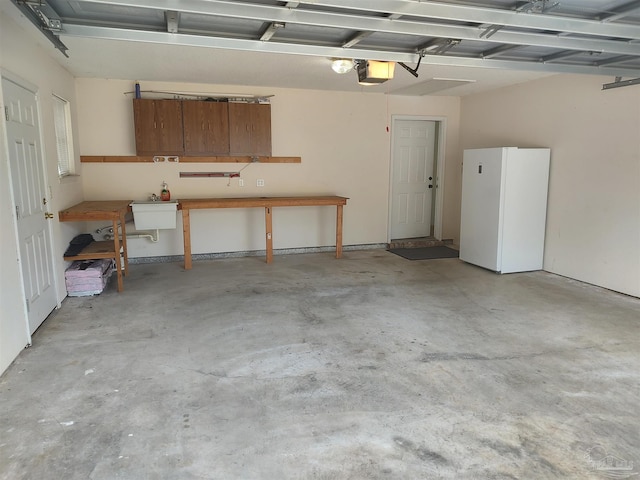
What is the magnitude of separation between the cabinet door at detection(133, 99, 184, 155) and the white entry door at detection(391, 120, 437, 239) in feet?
10.8

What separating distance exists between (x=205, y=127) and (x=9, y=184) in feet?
9.54

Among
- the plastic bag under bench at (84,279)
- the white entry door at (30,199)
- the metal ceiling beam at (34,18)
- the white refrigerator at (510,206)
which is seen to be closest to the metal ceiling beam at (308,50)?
the metal ceiling beam at (34,18)

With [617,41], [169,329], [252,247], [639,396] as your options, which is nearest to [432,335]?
[639,396]

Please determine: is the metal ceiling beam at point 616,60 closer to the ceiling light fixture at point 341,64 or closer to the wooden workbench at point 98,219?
the ceiling light fixture at point 341,64

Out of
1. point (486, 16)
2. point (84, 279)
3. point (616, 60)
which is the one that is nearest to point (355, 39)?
point (486, 16)

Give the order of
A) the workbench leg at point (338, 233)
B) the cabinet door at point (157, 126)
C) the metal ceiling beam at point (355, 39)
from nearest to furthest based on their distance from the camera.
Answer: the metal ceiling beam at point (355, 39) < the cabinet door at point (157, 126) < the workbench leg at point (338, 233)

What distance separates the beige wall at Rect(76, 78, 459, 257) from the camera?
5668mm

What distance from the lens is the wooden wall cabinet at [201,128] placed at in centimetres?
555

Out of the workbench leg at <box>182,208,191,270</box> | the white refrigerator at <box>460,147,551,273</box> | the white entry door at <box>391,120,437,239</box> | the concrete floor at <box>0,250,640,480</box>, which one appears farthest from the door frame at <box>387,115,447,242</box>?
the workbench leg at <box>182,208,191,270</box>

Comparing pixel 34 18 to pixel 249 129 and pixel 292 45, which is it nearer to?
pixel 292 45

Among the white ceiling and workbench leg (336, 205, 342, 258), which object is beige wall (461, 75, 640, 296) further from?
workbench leg (336, 205, 342, 258)

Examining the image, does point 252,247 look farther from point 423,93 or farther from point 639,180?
point 639,180

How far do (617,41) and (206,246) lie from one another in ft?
16.8

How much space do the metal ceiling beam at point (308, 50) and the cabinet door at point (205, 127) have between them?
8.11 feet
